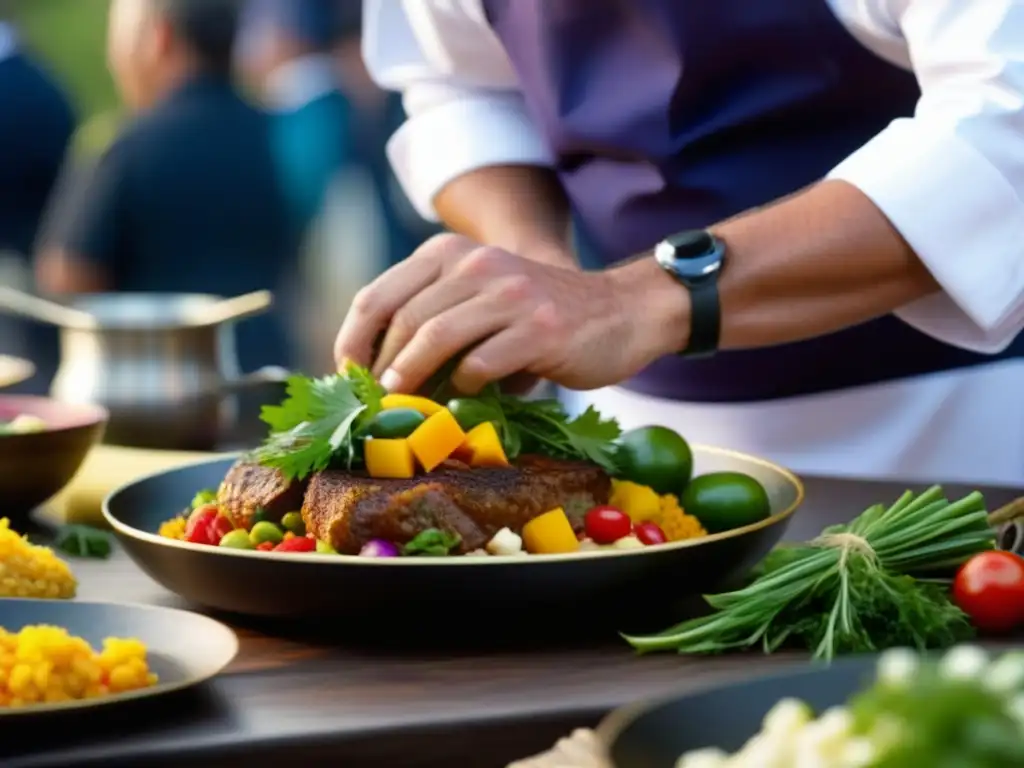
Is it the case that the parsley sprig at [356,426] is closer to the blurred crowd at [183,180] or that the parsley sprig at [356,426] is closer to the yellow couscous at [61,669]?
the yellow couscous at [61,669]

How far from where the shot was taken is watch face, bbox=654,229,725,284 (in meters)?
1.95

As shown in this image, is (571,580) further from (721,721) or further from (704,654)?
(721,721)

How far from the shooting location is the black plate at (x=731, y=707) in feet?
2.98

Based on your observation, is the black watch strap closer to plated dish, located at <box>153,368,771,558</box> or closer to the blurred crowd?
plated dish, located at <box>153,368,771,558</box>

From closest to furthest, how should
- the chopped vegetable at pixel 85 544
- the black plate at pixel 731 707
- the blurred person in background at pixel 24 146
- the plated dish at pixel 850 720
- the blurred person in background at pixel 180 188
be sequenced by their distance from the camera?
the plated dish at pixel 850 720, the black plate at pixel 731 707, the chopped vegetable at pixel 85 544, the blurred person in background at pixel 180 188, the blurred person in background at pixel 24 146

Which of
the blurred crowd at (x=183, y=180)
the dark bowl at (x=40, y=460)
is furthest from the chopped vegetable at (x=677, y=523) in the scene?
the blurred crowd at (x=183, y=180)

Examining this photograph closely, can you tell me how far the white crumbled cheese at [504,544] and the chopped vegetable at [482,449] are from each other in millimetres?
128

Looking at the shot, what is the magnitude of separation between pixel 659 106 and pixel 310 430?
92cm

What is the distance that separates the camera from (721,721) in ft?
3.08

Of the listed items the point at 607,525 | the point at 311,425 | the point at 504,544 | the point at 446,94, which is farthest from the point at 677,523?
the point at 446,94

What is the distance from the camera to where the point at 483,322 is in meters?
1.71

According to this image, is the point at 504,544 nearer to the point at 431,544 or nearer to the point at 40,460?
the point at 431,544

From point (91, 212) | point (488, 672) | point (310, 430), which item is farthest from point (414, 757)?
point (91, 212)

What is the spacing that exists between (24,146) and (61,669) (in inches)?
175
